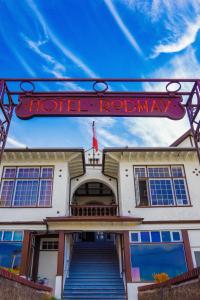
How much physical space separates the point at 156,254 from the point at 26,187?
805cm

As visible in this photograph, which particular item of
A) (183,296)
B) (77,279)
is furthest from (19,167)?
(183,296)

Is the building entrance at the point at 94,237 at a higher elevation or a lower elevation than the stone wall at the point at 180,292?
higher

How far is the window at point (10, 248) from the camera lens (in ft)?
44.3

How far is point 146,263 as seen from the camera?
1333 cm

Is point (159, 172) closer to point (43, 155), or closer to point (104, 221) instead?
point (104, 221)

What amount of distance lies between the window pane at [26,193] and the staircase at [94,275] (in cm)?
416

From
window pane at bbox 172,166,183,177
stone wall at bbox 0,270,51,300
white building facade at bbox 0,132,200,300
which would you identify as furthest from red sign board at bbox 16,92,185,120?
window pane at bbox 172,166,183,177

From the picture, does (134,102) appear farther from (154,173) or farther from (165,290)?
(154,173)

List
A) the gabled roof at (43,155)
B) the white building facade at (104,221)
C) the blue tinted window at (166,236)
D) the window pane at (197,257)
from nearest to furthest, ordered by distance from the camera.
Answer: the white building facade at (104,221) → the window pane at (197,257) → the blue tinted window at (166,236) → the gabled roof at (43,155)

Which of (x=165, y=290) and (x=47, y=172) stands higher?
(x=47, y=172)

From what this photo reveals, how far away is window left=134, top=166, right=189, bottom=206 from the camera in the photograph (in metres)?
15.3

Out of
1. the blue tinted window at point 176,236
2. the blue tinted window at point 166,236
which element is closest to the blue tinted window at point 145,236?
the blue tinted window at point 166,236

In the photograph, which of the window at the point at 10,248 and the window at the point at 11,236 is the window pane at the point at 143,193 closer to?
the window at the point at 11,236

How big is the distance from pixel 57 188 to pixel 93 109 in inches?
364
